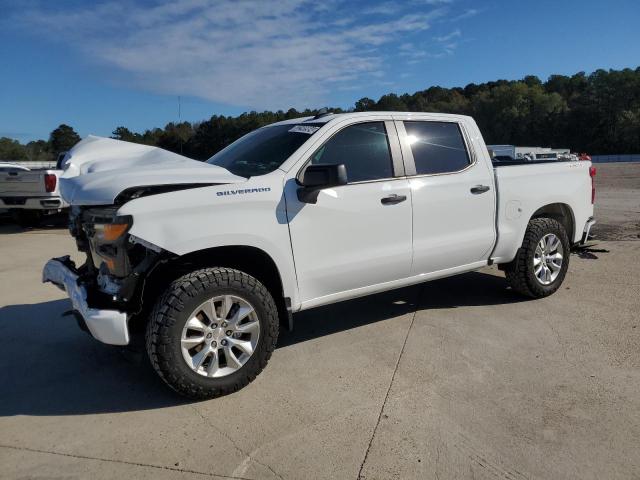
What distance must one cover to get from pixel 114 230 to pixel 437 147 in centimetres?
278

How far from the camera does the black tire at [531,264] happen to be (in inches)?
193

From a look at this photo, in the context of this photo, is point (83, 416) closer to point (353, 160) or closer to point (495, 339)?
point (353, 160)

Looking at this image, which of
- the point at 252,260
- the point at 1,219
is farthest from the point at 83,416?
the point at 1,219

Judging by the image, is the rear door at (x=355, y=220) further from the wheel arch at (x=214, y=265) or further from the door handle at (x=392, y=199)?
the wheel arch at (x=214, y=265)

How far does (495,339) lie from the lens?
13.6 ft

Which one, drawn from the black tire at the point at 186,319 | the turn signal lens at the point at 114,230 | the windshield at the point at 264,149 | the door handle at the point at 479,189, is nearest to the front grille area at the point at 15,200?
the windshield at the point at 264,149

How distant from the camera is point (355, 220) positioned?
3766 mm

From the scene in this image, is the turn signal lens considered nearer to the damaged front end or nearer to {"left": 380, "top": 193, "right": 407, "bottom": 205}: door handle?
the damaged front end

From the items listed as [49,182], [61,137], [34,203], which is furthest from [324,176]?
[61,137]

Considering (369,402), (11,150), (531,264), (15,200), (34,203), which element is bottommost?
(369,402)

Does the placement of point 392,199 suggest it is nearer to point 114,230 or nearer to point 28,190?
point 114,230

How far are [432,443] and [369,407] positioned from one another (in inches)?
19.8

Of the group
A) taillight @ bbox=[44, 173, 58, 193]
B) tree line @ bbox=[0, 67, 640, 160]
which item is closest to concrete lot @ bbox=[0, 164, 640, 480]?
taillight @ bbox=[44, 173, 58, 193]

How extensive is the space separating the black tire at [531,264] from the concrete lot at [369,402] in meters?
0.17
